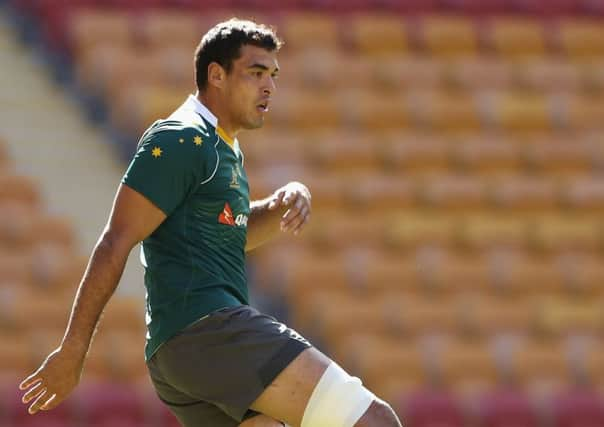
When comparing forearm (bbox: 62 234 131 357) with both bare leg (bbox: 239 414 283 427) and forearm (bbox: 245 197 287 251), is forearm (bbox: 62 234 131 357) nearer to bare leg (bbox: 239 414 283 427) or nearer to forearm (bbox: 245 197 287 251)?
bare leg (bbox: 239 414 283 427)

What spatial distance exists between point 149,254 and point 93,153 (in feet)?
20.4

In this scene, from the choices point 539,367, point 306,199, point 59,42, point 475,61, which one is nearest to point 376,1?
point 475,61

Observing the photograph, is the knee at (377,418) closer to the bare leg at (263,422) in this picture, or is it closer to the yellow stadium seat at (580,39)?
the bare leg at (263,422)

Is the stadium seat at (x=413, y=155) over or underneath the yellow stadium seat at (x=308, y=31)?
underneath

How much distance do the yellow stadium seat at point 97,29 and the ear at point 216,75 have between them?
5969 millimetres

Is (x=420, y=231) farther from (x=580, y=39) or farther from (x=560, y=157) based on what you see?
(x=580, y=39)

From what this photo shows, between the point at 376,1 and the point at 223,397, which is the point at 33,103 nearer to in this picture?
the point at 376,1

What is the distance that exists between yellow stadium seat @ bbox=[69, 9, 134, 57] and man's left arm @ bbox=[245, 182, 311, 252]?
564 centimetres

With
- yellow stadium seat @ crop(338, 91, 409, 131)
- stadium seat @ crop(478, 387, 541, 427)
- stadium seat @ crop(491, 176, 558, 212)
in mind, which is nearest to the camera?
stadium seat @ crop(478, 387, 541, 427)

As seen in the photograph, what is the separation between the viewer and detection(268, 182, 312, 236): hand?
453 centimetres

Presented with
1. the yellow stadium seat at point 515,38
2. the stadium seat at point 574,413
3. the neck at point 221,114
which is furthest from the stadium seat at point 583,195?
the neck at point 221,114

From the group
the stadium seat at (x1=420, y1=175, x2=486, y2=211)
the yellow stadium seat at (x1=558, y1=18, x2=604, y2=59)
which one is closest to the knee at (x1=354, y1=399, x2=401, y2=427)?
the stadium seat at (x1=420, y1=175, x2=486, y2=211)

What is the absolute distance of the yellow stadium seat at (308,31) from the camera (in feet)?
36.7

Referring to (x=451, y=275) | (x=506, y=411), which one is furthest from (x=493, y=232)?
(x=506, y=411)
